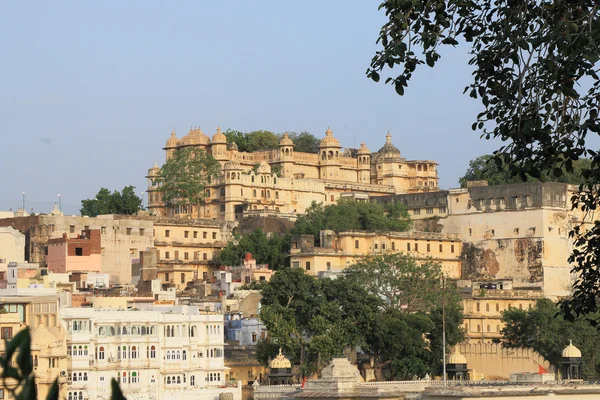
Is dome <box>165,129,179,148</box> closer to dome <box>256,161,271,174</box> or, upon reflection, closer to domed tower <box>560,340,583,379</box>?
dome <box>256,161,271,174</box>

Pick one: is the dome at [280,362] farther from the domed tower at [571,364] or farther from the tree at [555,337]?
the tree at [555,337]

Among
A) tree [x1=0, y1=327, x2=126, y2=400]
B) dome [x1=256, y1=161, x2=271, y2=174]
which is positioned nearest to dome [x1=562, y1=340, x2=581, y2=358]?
dome [x1=256, y1=161, x2=271, y2=174]

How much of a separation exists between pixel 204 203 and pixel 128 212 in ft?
16.6

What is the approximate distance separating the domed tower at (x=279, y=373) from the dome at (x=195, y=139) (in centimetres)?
5311

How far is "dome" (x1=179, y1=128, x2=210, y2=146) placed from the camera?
115812 millimetres

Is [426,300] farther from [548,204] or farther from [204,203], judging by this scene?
[204,203]

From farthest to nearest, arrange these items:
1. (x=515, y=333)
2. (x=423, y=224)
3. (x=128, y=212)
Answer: (x=128, y=212) < (x=423, y=224) < (x=515, y=333)

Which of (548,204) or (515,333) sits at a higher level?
(548,204)

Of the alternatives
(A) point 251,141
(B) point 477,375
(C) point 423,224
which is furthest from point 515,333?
(A) point 251,141

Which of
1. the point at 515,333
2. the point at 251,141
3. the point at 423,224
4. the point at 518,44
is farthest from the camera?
the point at 251,141

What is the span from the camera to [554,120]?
634 inches

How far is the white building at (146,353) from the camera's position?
60.6 metres

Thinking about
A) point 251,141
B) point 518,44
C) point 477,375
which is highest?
point 251,141

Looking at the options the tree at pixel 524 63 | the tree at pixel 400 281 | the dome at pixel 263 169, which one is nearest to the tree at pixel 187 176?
the dome at pixel 263 169
